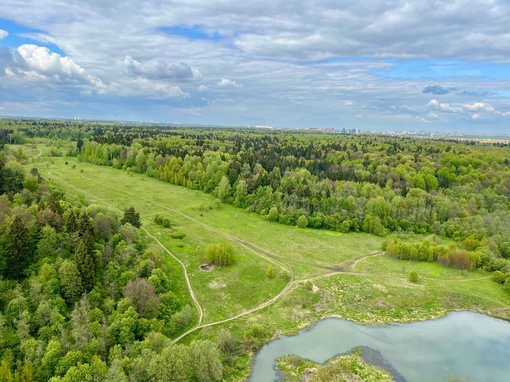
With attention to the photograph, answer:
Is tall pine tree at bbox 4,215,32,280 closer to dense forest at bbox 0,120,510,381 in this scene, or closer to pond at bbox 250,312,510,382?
dense forest at bbox 0,120,510,381

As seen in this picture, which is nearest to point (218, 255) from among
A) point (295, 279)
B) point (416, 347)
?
point (295, 279)

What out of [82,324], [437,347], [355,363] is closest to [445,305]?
[437,347]

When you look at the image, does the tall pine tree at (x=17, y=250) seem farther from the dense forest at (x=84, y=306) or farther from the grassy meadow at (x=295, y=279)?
the grassy meadow at (x=295, y=279)

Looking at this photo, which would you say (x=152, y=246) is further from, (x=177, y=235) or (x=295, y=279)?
(x=295, y=279)

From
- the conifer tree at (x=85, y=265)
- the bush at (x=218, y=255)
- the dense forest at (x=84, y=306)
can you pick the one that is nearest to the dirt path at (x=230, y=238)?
the dense forest at (x=84, y=306)

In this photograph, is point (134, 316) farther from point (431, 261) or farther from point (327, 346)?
point (431, 261)
